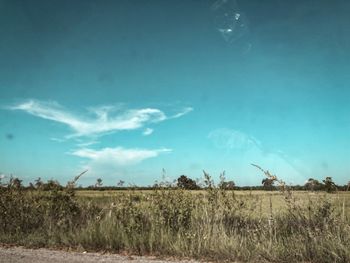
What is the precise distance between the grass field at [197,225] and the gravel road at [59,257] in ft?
1.95

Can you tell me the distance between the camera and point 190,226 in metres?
10.4

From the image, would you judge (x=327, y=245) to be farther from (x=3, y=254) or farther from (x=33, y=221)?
(x=33, y=221)

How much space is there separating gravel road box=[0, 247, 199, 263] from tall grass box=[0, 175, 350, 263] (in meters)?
0.62

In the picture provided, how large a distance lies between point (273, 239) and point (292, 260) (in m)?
1.05

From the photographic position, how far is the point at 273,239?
8.95 meters

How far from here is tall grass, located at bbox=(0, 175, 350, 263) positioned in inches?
326

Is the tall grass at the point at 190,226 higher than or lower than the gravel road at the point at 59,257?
higher

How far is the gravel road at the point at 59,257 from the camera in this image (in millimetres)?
8163

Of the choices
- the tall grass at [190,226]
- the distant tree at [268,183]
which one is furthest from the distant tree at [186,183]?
the distant tree at [268,183]

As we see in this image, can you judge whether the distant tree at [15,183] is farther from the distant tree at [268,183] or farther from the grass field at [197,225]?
the distant tree at [268,183]

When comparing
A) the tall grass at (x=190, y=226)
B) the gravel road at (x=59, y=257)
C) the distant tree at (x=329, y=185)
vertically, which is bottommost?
the gravel road at (x=59, y=257)

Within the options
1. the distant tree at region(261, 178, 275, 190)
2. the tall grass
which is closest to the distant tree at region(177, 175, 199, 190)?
the tall grass

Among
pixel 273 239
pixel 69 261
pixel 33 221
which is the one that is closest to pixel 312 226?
pixel 273 239

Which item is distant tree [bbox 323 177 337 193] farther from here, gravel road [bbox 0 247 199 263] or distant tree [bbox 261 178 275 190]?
gravel road [bbox 0 247 199 263]
